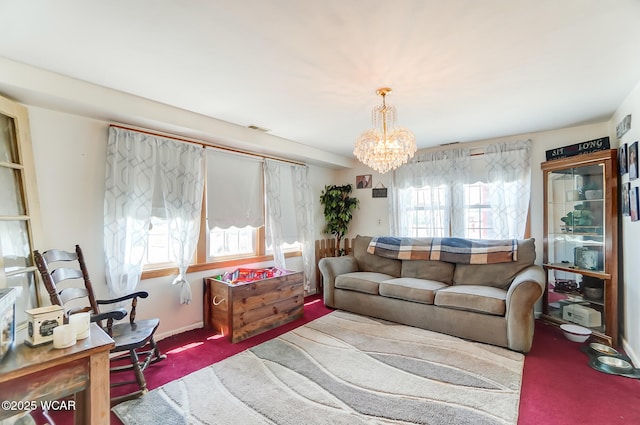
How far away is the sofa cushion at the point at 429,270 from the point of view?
358 cm

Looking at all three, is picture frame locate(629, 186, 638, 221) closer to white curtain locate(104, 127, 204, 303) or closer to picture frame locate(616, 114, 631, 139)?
picture frame locate(616, 114, 631, 139)

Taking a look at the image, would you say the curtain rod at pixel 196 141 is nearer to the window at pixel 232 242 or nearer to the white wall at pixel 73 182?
the white wall at pixel 73 182

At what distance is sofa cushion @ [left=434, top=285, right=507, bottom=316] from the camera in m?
2.73

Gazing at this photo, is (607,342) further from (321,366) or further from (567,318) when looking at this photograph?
(321,366)

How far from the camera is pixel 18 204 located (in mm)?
2039

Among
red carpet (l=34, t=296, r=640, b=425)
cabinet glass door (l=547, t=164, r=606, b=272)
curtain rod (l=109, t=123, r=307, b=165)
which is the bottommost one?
red carpet (l=34, t=296, r=640, b=425)

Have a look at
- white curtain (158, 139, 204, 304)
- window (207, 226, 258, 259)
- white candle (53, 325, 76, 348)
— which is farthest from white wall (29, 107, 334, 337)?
white candle (53, 325, 76, 348)

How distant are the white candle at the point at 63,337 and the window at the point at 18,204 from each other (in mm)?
987

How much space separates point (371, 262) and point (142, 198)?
2952 mm

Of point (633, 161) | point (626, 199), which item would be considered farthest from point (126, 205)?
point (626, 199)

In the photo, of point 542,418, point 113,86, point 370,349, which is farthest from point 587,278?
point 113,86

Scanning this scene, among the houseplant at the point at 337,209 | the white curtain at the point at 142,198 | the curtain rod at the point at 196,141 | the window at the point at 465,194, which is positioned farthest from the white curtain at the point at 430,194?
the white curtain at the point at 142,198

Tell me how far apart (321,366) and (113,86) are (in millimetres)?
2814

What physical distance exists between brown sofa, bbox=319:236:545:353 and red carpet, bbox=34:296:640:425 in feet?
1.06
